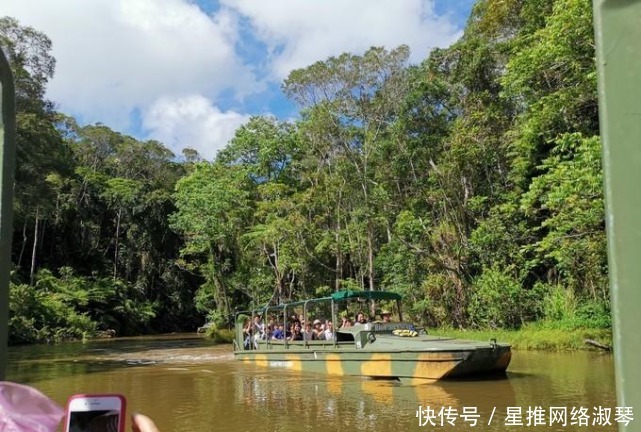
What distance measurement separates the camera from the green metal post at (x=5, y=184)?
146cm

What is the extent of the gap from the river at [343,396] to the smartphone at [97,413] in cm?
529

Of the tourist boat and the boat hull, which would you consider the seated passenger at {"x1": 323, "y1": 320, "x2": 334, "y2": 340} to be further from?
the boat hull

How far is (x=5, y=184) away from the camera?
1486mm

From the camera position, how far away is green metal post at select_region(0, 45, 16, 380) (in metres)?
1.46

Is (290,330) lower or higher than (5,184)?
lower

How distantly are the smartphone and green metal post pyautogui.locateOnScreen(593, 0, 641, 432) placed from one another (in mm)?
1007

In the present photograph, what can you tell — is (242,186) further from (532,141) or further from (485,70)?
(532,141)

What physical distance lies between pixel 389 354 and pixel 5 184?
11033 mm

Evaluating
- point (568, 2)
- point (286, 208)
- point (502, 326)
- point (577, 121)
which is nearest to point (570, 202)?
point (577, 121)

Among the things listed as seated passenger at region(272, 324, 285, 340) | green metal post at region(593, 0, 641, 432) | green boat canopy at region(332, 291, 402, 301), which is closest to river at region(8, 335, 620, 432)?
seated passenger at region(272, 324, 285, 340)

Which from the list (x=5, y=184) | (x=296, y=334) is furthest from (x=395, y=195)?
(x=5, y=184)

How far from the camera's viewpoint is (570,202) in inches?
544

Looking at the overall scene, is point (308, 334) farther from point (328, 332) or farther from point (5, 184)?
point (5, 184)

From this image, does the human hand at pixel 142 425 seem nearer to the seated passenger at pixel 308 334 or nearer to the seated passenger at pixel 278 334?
the seated passenger at pixel 308 334
